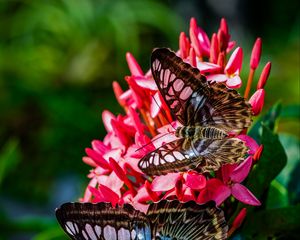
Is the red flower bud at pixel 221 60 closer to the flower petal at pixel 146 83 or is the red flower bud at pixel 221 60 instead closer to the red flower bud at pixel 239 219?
the flower petal at pixel 146 83

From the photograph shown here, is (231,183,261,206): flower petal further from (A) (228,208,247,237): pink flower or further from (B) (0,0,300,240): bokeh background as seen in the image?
(B) (0,0,300,240): bokeh background

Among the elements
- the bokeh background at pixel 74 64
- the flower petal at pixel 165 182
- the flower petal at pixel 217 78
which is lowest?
the flower petal at pixel 165 182

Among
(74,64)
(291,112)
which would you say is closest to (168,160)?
(291,112)

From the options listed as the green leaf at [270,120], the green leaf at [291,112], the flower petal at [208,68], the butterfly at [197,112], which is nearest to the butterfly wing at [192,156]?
the butterfly at [197,112]

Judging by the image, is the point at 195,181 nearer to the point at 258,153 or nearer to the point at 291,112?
the point at 258,153

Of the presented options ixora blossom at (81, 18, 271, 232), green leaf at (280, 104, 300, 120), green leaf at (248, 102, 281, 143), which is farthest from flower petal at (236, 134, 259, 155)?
green leaf at (280, 104, 300, 120)

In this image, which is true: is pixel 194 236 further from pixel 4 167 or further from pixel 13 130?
pixel 13 130

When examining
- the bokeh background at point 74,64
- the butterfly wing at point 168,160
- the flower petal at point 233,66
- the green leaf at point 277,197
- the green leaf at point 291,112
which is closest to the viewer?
the butterfly wing at point 168,160
